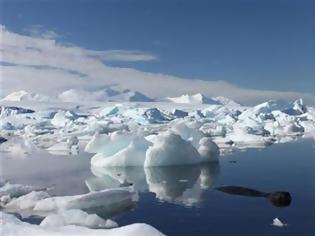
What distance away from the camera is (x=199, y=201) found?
40.3 ft

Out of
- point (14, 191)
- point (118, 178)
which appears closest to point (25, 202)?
point (14, 191)

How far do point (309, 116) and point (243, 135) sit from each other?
74.9ft

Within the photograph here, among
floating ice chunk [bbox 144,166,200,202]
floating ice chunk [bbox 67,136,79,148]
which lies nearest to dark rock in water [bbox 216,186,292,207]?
floating ice chunk [bbox 144,166,200,202]

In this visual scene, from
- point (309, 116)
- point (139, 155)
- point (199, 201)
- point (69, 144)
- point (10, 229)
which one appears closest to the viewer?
point (10, 229)

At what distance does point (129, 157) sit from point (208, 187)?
19.4ft

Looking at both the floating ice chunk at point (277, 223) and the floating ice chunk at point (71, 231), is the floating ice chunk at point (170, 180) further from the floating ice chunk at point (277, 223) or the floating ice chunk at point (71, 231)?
the floating ice chunk at point (71, 231)

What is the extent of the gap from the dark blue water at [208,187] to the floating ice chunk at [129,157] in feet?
2.37

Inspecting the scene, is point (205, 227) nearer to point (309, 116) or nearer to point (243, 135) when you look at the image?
point (243, 135)

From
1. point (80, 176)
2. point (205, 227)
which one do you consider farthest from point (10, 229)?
point (80, 176)

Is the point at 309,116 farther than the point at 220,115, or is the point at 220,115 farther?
the point at 220,115

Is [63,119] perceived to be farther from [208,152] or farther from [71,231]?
[71,231]

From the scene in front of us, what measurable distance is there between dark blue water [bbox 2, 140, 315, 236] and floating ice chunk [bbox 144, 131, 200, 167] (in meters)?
0.56

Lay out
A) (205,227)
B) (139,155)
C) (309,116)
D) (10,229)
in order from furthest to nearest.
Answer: (309,116), (139,155), (205,227), (10,229)

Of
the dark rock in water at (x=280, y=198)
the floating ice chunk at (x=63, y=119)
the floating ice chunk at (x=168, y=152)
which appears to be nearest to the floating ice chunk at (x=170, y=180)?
the floating ice chunk at (x=168, y=152)
